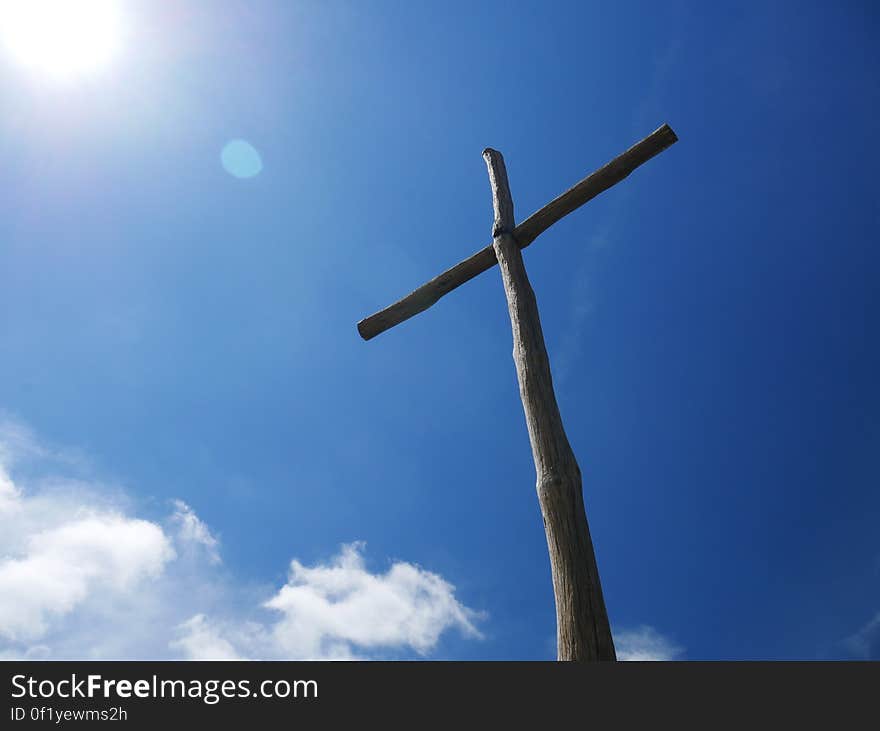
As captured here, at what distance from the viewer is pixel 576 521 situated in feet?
10.9

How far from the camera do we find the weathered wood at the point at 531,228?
4.96 metres

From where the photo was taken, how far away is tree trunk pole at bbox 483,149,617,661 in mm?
3014

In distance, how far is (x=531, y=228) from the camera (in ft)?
17.0

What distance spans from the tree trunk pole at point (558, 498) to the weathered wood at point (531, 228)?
579mm

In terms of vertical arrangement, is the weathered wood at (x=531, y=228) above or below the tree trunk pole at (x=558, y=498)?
above

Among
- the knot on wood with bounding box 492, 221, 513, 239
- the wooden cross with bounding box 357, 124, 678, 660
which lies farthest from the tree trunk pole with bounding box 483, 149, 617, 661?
the knot on wood with bounding box 492, 221, 513, 239
